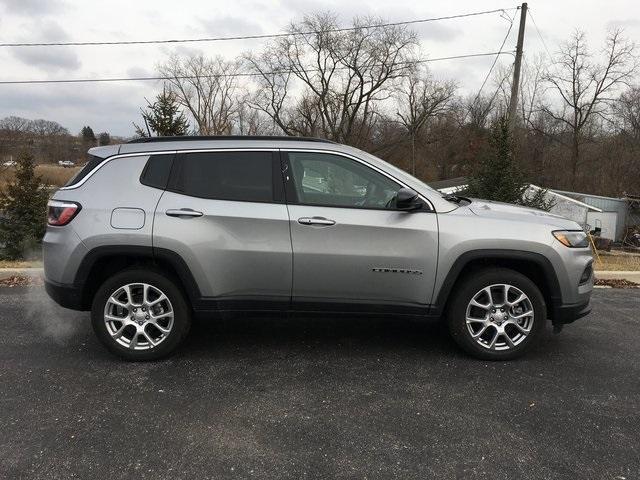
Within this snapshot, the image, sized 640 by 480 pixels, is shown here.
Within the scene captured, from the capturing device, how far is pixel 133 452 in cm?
284

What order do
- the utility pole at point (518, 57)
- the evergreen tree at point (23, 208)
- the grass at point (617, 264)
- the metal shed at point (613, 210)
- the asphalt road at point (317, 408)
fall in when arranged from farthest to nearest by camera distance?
the metal shed at point (613, 210)
the utility pole at point (518, 57)
the evergreen tree at point (23, 208)
the grass at point (617, 264)
the asphalt road at point (317, 408)

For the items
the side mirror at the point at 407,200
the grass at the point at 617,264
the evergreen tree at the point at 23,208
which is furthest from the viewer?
the evergreen tree at the point at 23,208

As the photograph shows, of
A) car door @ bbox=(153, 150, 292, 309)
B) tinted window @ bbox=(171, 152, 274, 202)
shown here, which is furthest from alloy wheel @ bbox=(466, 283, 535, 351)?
tinted window @ bbox=(171, 152, 274, 202)

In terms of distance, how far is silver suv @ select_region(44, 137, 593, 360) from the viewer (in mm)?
3979

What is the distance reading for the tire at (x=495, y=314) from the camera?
13.4 ft

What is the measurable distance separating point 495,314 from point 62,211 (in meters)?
3.55

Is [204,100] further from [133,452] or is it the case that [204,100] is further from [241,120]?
[133,452]

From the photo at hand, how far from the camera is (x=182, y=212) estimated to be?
3984 mm

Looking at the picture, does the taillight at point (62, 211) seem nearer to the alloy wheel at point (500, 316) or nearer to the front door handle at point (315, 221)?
the front door handle at point (315, 221)

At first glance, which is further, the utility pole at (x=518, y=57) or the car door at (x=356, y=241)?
the utility pole at (x=518, y=57)

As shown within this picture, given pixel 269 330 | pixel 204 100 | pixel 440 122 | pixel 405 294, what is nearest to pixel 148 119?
pixel 269 330

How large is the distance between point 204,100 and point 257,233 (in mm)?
66829

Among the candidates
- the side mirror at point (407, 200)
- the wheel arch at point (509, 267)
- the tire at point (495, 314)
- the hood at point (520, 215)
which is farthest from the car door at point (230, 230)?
the hood at point (520, 215)

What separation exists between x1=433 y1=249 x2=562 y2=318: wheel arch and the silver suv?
1 centimetres
